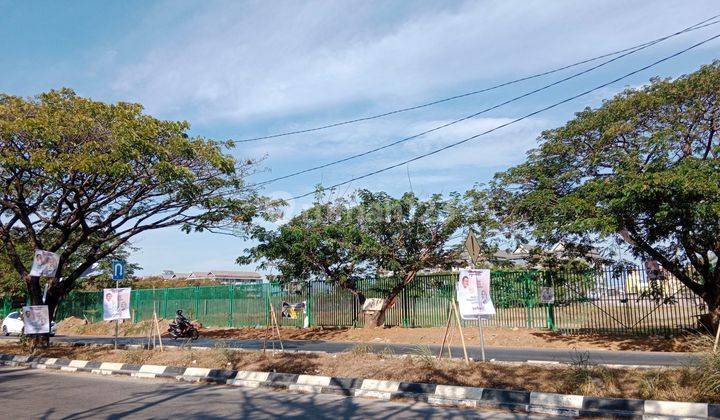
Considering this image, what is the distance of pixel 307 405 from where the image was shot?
8961mm

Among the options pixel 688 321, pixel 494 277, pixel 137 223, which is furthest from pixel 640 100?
pixel 137 223

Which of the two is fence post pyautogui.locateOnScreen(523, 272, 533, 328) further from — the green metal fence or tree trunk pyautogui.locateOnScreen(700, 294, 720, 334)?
tree trunk pyautogui.locateOnScreen(700, 294, 720, 334)

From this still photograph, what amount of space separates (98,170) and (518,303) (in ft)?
46.3

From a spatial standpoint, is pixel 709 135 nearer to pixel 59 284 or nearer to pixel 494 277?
pixel 494 277

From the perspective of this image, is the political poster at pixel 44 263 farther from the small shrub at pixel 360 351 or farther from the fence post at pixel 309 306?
the fence post at pixel 309 306

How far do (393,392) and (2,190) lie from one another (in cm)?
1255

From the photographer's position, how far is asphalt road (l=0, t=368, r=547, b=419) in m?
8.21

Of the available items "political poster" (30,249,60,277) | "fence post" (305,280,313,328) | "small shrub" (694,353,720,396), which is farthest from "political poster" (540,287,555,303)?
"political poster" (30,249,60,277)

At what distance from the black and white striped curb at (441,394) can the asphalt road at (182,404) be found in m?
0.36

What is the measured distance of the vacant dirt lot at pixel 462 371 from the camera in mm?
8195

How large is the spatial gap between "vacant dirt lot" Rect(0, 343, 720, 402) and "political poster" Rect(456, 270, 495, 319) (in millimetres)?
938

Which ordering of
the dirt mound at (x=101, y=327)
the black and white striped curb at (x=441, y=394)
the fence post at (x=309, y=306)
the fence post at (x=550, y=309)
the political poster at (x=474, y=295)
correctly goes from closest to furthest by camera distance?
the black and white striped curb at (x=441, y=394) → the political poster at (x=474, y=295) → the fence post at (x=550, y=309) → the fence post at (x=309, y=306) → the dirt mound at (x=101, y=327)

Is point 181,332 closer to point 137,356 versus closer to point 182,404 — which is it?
point 137,356

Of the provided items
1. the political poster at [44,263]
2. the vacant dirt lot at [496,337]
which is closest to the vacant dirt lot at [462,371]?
the vacant dirt lot at [496,337]
